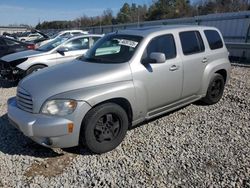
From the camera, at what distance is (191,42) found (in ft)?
19.0

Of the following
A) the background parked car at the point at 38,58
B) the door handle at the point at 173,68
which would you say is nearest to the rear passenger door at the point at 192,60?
the door handle at the point at 173,68

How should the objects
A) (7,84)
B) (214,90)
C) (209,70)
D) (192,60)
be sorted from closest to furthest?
(192,60) < (209,70) < (214,90) < (7,84)

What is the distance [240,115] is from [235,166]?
2.21 m

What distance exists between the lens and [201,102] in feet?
21.9

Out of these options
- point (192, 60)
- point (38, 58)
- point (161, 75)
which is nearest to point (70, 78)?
point (161, 75)

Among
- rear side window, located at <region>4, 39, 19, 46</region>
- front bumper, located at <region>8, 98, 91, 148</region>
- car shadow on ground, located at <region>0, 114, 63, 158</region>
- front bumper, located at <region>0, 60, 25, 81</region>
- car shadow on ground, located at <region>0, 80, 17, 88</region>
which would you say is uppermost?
rear side window, located at <region>4, 39, 19, 46</region>

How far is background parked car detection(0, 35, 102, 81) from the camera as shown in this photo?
9082 mm

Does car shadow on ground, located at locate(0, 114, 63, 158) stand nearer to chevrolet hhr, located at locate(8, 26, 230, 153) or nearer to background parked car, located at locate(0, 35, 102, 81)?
chevrolet hhr, located at locate(8, 26, 230, 153)

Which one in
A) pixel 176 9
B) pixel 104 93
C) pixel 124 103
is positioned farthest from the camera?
pixel 176 9

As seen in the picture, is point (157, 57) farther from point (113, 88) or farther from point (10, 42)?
point (10, 42)

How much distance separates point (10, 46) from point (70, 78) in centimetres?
954

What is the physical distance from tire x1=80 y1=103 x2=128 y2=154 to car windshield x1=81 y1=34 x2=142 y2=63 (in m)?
0.91

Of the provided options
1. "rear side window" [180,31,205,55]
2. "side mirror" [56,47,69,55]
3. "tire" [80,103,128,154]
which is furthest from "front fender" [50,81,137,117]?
"side mirror" [56,47,69,55]

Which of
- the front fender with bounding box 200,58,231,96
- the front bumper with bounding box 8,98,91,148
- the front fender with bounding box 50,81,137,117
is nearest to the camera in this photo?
the front bumper with bounding box 8,98,91,148
